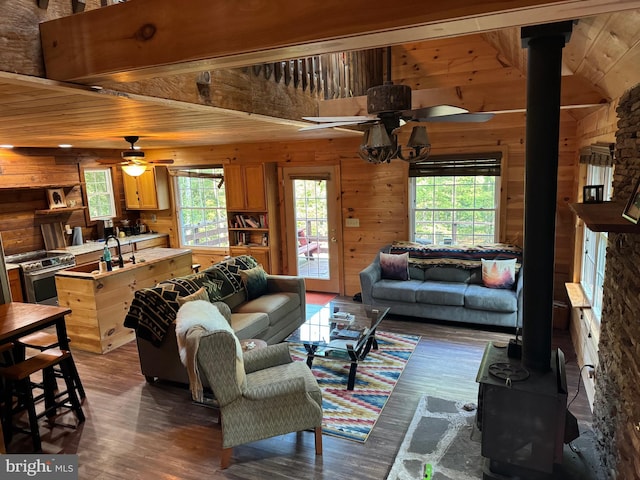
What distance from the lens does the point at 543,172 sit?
2.36m

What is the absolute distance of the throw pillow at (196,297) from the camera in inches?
155

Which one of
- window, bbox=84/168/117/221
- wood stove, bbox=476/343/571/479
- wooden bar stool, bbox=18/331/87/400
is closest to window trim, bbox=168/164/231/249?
window, bbox=84/168/117/221

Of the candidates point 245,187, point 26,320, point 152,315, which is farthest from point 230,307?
point 245,187

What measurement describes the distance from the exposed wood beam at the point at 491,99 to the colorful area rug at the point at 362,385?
7.86 ft

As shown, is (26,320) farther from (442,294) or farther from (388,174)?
(388,174)

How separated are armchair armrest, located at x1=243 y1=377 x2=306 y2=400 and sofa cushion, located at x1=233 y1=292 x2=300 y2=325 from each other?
65.5 inches

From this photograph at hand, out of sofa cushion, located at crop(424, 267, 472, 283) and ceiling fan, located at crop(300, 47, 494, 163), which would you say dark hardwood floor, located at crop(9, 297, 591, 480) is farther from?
ceiling fan, located at crop(300, 47, 494, 163)

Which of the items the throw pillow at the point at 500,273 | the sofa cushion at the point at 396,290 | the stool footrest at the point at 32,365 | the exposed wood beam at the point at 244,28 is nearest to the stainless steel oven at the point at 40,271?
the stool footrest at the point at 32,365

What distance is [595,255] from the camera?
3.85 metres

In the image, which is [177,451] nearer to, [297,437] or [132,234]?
[297,437]

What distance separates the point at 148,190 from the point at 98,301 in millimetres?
3340

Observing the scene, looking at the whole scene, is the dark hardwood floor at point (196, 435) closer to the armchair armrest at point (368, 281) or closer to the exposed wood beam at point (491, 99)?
the armchair armrest at point (368, 281)

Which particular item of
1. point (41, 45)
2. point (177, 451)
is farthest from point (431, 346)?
point (41, 45)

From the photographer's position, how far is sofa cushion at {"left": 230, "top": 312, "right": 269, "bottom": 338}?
4141 millimetres
